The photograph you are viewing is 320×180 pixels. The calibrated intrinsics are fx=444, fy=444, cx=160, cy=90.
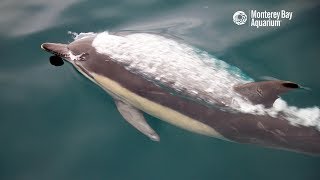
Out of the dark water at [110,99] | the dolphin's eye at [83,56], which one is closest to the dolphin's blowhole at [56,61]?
the dark water at [110,99]

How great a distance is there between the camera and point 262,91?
3725 mm

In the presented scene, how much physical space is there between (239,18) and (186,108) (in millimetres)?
1429

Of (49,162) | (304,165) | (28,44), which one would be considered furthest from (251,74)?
(28,44)

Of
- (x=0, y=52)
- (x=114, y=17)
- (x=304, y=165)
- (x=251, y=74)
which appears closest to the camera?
(x=304, y=165)

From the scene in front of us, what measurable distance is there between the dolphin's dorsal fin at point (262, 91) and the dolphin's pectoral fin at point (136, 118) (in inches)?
33.9

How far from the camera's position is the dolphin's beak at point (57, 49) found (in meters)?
4.52

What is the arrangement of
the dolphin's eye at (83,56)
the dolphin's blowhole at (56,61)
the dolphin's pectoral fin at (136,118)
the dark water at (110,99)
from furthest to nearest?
the dolphin's blowhole at (56,61) → the dolphin's eye at (83,56) → the dolphin's pectoral fin at (136,118) → the dark water at (110,99)

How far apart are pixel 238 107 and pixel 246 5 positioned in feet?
4.93

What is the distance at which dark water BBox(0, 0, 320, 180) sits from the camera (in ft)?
12.9

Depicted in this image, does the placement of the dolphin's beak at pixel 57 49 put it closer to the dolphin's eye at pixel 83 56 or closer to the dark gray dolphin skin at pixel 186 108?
the dark gray dolphin skin at pixel 186 108

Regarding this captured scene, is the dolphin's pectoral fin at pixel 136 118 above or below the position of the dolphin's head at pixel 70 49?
below

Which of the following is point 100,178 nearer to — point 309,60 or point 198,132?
point 198,132

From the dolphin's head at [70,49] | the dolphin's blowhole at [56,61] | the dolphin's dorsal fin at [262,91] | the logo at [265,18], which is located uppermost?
the logo at [265,18]

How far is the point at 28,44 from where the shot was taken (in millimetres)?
4898
